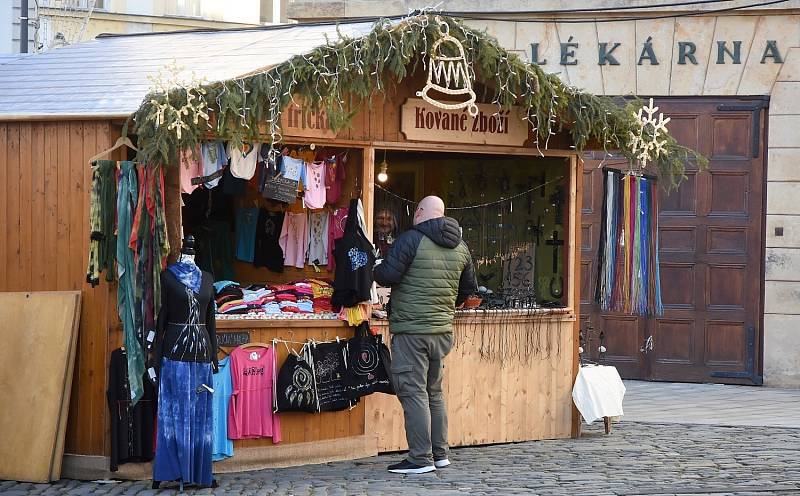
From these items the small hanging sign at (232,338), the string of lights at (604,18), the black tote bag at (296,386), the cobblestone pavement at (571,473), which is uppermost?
the string of lights at (604,18)

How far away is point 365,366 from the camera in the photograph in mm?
10773

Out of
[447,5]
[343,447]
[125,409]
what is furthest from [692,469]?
[447,5]

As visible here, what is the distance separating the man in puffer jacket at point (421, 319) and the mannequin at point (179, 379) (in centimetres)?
143

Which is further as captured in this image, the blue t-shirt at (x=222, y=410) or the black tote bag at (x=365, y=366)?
the black tote bag at (x=365, y=366)

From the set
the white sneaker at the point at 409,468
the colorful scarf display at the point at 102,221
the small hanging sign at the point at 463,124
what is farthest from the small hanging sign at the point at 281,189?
the white sneaker at the point at 409,468

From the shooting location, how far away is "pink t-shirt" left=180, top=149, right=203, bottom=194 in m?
9.89

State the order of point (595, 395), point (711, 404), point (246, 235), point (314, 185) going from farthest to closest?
point (711, 404) → point (246, 235) → point (595, 395) → point (314, 185)

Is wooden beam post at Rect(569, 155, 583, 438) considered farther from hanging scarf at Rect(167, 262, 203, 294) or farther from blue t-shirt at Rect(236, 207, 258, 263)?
hanging scarf at Rect(167, 262, 203, 294)

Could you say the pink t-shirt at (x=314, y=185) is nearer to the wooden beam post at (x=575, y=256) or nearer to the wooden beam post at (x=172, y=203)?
the wooden beam post at (x=172, y=203)

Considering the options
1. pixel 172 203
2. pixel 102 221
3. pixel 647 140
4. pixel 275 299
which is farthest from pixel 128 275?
pixel 647 140

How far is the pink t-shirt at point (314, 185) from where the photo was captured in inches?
437

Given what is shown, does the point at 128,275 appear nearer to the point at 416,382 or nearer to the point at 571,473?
the point at 416,382

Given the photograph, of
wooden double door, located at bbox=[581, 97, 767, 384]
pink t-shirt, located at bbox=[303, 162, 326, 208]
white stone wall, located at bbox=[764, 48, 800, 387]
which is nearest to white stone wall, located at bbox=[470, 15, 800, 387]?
white stone wall, located at bbox=[764, 48, 800, 387]

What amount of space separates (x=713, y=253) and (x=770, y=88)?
1.95m
